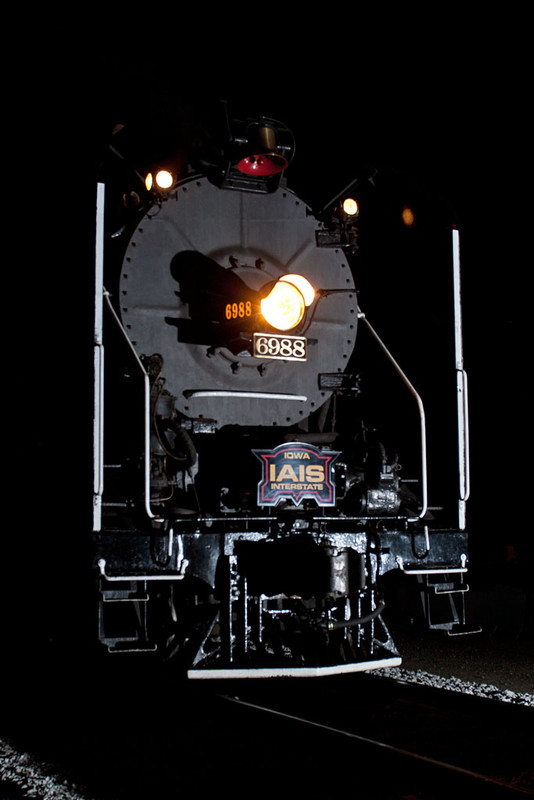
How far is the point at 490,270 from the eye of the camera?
1282 centimetres

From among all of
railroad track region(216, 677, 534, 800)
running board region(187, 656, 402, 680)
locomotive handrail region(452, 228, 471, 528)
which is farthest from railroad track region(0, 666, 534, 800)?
locomotive handrail region(452, 228, 471, 528)

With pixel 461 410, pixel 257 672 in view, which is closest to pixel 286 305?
pixel 461 410

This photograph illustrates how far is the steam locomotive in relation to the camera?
4555 mm

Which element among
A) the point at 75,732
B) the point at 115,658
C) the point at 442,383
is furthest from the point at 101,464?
the point at 442,383

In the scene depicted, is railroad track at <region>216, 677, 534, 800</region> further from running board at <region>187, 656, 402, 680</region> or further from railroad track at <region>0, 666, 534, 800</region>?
running board at <region>187, 656, 402, 680</region>

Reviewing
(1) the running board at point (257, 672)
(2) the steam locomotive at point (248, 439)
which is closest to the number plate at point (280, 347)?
(2) the steam locomotive at point (248, 439)

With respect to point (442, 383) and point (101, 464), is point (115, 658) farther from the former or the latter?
point (442, 383)

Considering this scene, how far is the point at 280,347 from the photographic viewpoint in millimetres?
5328

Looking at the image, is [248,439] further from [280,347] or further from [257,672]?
[257,672]

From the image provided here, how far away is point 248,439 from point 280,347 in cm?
62

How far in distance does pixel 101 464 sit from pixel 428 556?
2.10 m

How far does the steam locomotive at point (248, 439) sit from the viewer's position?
4.55 metres

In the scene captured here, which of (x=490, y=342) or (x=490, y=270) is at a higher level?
(x=490, y=270)

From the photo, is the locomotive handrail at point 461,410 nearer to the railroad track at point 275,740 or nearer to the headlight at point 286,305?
the headlight at point 286,305
